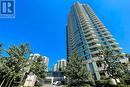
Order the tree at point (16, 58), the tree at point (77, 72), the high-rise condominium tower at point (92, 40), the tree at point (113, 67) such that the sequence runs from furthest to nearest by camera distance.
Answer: the high-rise condominium tower at point (92, 40) → the tree at point (77, 72) → the tree at point (16, 58) → the tree at point (113, 67)

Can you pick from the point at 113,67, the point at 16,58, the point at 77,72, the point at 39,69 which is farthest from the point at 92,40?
the point at 16,58

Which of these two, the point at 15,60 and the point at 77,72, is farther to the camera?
the point at 77,72

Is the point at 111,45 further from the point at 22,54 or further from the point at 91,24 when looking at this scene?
the point at 22,54

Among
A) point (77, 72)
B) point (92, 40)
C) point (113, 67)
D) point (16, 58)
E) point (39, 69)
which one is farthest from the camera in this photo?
point (92, 40)

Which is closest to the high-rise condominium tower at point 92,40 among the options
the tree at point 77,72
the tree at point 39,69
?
the tree at point 39,69

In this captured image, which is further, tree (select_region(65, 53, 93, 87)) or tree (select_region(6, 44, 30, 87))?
tree (select_region(65, 53, 93, 87))

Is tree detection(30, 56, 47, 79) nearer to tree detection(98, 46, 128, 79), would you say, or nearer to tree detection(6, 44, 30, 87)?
tree detection(6, 44, 30, 87)

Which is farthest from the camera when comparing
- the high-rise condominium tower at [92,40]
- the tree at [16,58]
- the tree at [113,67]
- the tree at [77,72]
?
the high-rise condominium tower at [92,40]

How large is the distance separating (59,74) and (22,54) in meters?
56.8

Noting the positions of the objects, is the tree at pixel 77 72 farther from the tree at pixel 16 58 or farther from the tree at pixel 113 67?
the tree at pixel 16 58

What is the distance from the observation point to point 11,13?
32719 mm

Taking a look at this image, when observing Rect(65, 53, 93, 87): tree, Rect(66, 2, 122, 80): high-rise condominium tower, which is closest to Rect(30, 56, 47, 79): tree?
Rect(65, 53, 93, 87): tree

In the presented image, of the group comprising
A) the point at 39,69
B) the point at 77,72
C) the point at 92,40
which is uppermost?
the point at 92,40

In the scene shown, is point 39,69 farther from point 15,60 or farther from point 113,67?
point 113,67
